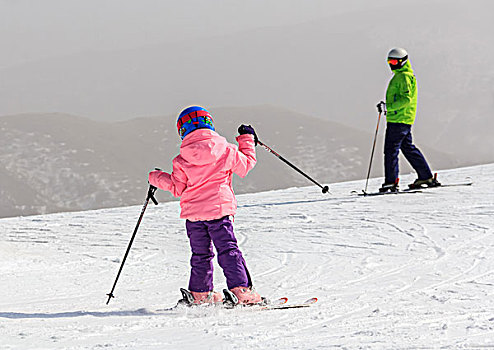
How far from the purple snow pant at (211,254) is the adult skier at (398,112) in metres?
6.18

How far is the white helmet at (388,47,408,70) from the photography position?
9.64 m

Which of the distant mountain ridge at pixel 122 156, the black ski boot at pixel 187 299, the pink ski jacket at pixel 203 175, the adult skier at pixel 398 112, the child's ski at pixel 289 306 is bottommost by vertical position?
the child's ski at pixel 289 306

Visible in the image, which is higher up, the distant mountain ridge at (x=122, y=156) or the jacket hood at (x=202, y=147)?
the distant mountain ridge at (x=122, y=156)

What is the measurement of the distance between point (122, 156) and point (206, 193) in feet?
327

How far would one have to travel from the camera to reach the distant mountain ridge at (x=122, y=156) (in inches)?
3327

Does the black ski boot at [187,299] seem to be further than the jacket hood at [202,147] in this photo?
Yes

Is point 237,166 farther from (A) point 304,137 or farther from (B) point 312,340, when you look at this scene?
(A) point 304,137

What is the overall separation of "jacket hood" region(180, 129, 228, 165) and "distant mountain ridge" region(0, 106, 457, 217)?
77137 millimetres

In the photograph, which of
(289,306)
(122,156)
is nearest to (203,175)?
(289,306)

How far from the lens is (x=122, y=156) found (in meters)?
102

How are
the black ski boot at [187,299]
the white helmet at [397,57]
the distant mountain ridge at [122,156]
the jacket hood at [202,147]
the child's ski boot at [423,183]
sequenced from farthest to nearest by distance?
the distant mountain ridge at [122,156]
the child's ski boot at [423,183]
the white helmet at [397,57]
the black ski boot at [187,299]
the jacket hood at [202,147]

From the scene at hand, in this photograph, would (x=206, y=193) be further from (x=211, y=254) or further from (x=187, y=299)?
(x=187, y=299)

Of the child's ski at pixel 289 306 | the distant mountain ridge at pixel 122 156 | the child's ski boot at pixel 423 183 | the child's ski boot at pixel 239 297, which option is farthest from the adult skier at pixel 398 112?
the distant mountain ridge at pixel 122 156

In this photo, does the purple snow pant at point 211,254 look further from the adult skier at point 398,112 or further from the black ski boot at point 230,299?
the adult skier at point 398,112
